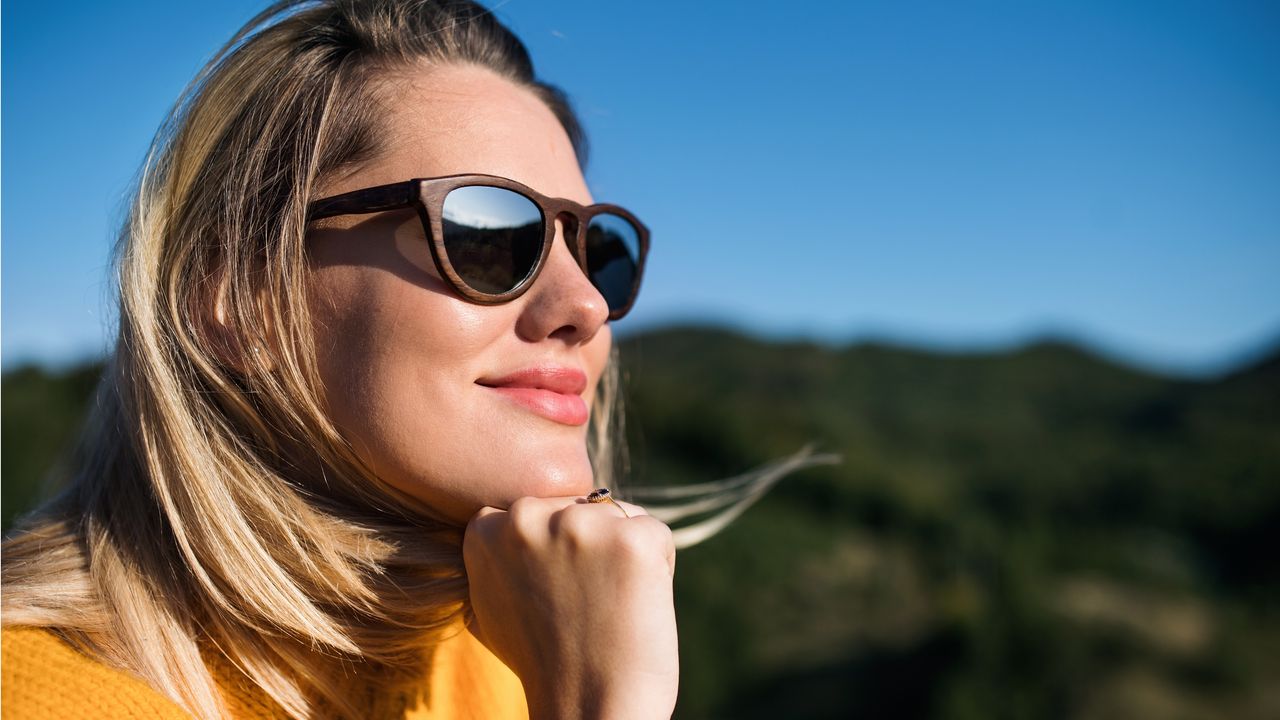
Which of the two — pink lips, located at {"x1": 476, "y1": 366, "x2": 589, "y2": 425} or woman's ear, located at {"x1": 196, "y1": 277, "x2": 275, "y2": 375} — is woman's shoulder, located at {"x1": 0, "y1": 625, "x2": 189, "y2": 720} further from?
pink lips, located at {"x1": 476, "y1": 366, "x2": 589, "y2": 425}

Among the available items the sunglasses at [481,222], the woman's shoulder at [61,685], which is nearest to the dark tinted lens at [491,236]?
the sunglasses at [481,222]

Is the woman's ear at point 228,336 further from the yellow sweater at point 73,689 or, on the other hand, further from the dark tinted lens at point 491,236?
the yellow sweater at point 73,689

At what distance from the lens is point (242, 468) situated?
5.19 feet

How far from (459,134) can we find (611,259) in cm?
57

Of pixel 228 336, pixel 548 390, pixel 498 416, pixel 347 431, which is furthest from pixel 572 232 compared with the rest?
pixel 228 336

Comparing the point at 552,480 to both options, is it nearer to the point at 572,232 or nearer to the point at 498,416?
the point at 498,416

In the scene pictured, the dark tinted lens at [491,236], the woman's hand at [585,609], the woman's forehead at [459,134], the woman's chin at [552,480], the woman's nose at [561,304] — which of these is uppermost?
the woman's forehead at [459,134]

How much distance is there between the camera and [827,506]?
81.7 ft

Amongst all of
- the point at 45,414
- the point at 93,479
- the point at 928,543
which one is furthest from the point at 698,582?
the point at 93,479

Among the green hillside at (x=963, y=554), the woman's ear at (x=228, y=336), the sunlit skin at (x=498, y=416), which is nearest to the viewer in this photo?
the sunlit skin at (x=498, y=416)

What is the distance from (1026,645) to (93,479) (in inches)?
740

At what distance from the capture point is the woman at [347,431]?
1.37 metres

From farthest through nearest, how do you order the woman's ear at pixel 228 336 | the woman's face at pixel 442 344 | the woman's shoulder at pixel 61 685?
the woman's ear at pixel 228 336, the woman's face at pixel 442 344, the woman's shoulder at pixel 61 685

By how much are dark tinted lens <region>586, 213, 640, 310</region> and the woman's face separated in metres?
0.25
